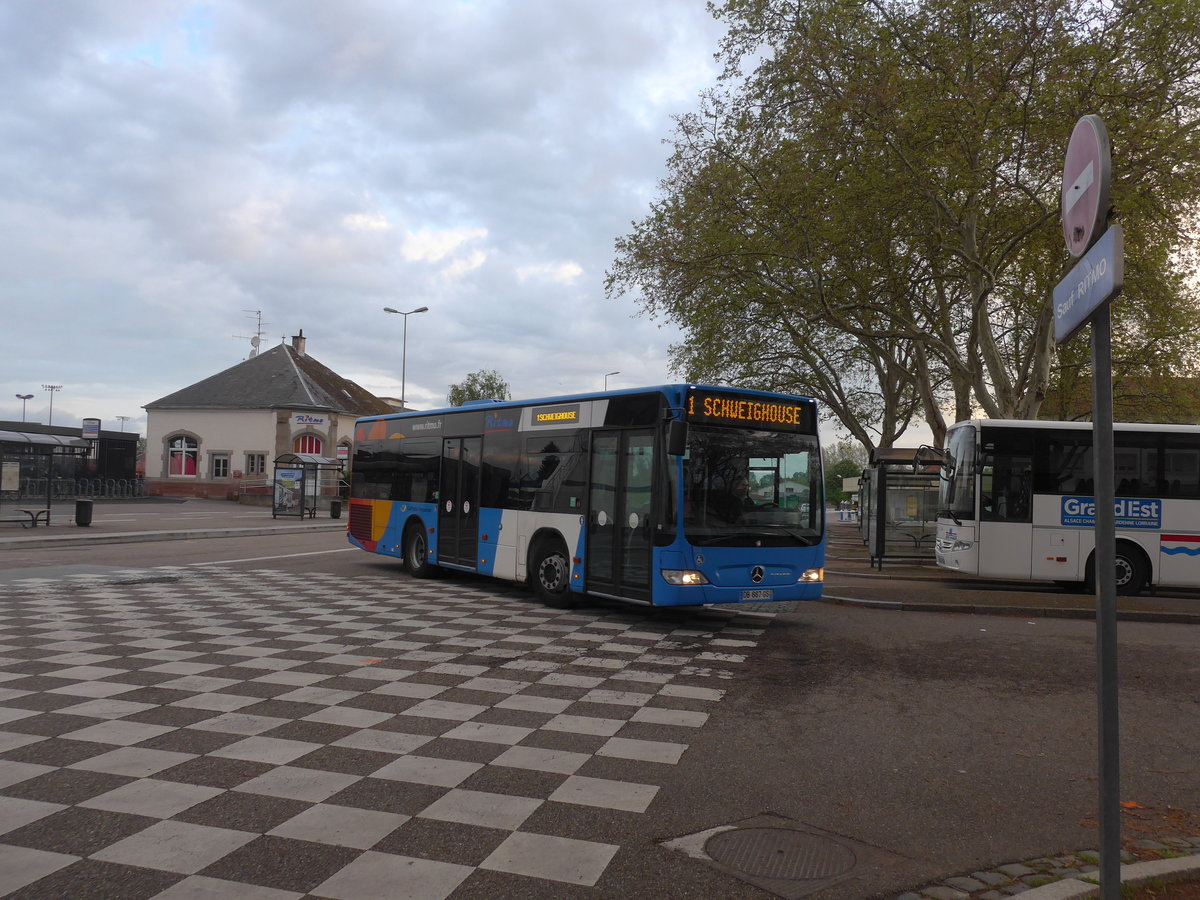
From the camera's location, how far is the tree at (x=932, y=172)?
1750 cm

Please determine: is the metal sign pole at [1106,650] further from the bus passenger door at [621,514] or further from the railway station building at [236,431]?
the railway station building at [236,431]

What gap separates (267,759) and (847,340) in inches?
1429

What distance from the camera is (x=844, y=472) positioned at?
113m

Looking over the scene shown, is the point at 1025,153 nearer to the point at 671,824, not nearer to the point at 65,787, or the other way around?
the point at 671,824

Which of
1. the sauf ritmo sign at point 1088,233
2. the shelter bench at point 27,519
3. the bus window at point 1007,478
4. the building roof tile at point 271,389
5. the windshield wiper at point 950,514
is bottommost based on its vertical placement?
the shelter bench at point 27,519

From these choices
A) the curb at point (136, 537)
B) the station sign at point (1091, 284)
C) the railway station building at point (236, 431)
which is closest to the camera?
the station sign at point (1091, 284)

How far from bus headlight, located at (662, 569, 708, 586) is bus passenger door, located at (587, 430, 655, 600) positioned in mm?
373

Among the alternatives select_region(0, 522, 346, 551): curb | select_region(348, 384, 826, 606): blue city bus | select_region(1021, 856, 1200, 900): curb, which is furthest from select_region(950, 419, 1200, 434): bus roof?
select_region(0, 522, 346, 551): curb

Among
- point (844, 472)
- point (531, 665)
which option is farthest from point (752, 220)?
point (844, 472)

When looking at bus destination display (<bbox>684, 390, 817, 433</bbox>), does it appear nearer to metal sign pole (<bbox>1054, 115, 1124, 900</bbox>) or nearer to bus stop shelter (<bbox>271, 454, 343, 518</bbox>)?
metal sign pole (<bbox>1054, 115, 1124, 900</bbox>)

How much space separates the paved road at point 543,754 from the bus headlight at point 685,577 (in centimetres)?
65

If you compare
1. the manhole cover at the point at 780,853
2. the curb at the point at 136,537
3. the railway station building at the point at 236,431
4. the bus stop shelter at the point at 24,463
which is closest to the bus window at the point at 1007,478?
the manhole cover at the point at 780,853

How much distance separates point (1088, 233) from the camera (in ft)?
10.5

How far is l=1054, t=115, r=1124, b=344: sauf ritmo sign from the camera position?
116 inches
